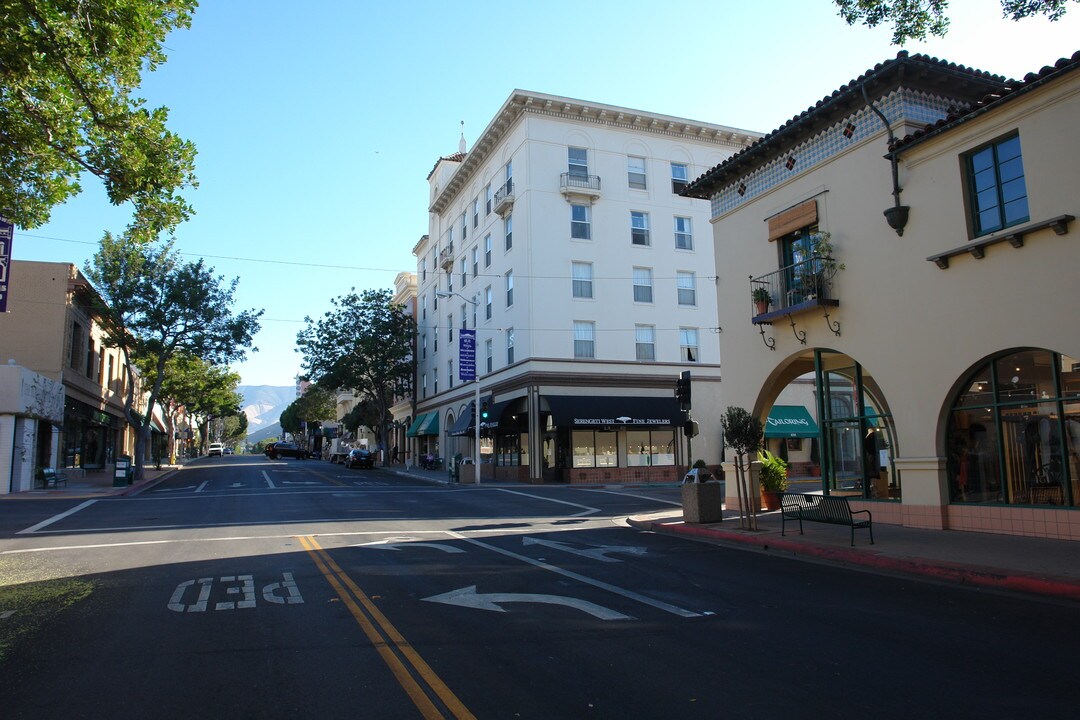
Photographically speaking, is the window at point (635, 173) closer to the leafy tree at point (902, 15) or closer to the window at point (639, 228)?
the window at point (639, 228)

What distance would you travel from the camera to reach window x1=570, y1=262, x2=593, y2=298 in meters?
36.3

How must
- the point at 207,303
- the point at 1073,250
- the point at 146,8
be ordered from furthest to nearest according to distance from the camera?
the point at 207,303 → the point at 1073,250 → the point at 146,8

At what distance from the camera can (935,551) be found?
10.8m

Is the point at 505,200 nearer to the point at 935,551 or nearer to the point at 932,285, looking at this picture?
the point at 932,285

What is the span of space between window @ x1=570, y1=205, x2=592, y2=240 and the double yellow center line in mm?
29046

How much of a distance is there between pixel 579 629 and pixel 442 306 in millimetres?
43808

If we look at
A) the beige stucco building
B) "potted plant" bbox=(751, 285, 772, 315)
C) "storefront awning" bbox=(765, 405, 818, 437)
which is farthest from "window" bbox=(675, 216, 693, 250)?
"potted plant" bbox=(751, 285, 772, 315)

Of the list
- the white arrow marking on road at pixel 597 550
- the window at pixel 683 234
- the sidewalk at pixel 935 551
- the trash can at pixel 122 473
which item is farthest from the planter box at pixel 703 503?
the trash can at pixel 122 473

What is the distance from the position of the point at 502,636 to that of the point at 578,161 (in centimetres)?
3302

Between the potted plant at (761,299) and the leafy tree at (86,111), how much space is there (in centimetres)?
1231

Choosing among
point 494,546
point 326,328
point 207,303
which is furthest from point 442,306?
point 494,546

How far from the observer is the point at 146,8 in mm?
9688

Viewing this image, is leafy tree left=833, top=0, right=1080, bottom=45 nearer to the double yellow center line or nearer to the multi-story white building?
the double yellow center line

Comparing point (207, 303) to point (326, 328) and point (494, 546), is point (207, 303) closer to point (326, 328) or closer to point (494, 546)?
point (326, 328)
